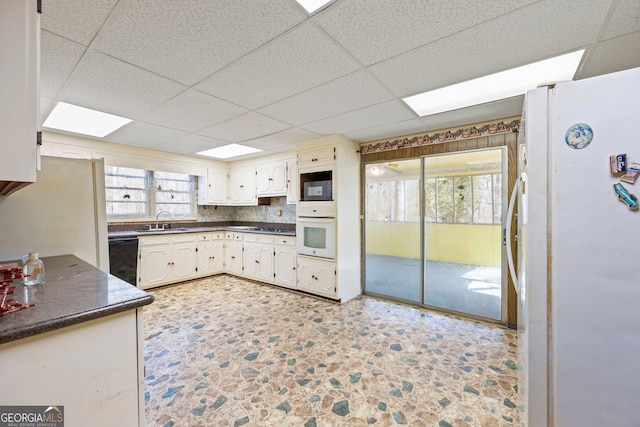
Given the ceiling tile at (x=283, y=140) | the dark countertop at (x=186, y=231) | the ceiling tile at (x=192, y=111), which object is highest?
the ceiling tile at (x=283, y=140)

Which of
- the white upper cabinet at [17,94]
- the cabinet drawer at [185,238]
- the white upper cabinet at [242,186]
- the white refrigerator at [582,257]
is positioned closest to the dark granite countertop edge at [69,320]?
the white upper cabinet at [17,94]

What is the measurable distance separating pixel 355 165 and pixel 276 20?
2461 millimetres

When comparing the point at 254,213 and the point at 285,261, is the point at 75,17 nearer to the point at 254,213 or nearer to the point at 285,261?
the point at 285,261

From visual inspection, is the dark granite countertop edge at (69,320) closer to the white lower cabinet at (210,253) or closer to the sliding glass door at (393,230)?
the sliding glass door at (393,230)

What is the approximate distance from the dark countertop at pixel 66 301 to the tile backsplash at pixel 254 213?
340 centimetres

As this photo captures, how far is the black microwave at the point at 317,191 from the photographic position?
3385 mm

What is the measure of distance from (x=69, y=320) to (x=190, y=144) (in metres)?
3.32

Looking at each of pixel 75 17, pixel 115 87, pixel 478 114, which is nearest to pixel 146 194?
pixel 115 87

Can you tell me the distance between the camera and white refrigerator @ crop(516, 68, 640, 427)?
901 millimetres

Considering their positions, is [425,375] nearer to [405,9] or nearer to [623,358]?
[623,358]

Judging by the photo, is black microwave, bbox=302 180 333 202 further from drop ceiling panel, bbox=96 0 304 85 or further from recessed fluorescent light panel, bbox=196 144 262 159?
drop ceiling panel, bbox=96 0 304 85

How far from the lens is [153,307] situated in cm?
312

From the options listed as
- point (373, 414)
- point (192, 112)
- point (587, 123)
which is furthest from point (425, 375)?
A: point (192, 112)

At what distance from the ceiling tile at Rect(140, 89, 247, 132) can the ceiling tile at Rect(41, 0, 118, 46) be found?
707mm
